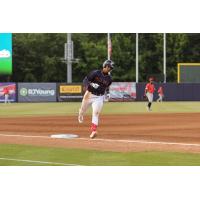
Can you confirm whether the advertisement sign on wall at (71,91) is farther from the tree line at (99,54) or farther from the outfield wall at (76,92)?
the tree line at (99,54)

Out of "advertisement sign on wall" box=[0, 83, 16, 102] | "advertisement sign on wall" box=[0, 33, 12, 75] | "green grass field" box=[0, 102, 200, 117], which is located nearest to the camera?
"green grass field" box=[0, 102, 200, 117]

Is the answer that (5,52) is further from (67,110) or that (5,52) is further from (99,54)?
(99,54)

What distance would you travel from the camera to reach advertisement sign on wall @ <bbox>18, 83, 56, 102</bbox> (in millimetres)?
46031

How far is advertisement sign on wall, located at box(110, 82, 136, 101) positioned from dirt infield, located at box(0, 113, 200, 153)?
26.8 meters

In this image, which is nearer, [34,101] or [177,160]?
[177,160]

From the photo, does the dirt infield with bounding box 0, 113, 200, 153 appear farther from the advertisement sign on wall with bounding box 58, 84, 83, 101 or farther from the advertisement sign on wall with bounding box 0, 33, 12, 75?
the advertisement sign on wall with bounding box 58, 84, 83, 101

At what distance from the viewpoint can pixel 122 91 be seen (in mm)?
48031

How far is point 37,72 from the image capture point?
237 feet

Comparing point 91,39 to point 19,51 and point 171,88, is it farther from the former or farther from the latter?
point 171,88

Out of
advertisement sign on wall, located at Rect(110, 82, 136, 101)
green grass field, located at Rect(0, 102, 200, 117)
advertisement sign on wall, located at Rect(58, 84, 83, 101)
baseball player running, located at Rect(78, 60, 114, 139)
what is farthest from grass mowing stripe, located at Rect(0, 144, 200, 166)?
advertisement sign on wall, located at Rect(110, 82, 136, 101)

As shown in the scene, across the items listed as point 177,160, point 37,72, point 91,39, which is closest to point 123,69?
point 91,39

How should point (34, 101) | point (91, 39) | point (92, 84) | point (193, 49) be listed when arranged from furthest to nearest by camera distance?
point (91, 39), point (193, 49), point (34, 101), point (92, 84)

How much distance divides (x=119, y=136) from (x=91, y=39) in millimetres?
60821

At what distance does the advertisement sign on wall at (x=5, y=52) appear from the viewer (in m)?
42.7
